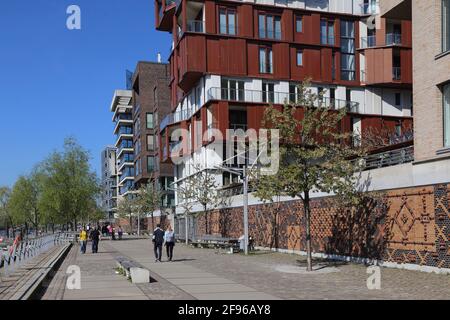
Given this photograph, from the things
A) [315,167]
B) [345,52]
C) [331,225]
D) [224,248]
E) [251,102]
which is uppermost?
[345,52]

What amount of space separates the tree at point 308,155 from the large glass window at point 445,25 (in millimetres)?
4328

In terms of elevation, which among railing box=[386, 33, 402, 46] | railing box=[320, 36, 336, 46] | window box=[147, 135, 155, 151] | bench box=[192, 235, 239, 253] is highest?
railing box=[320, 36, 336, 46]

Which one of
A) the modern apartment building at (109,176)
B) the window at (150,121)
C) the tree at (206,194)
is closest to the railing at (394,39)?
the tree at (206,194)

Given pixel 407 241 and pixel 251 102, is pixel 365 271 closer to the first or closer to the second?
pixel 407 241

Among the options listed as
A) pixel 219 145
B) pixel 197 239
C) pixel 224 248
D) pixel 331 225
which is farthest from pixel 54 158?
pixel 331 225

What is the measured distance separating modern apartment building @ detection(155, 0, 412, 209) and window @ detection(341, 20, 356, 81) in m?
0.10

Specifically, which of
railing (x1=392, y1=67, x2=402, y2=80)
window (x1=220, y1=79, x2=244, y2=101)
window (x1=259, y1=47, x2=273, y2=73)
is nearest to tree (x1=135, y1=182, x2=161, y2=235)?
window (x1=220, y1=79, x2=244, y2=101)

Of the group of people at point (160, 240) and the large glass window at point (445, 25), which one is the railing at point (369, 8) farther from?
the group of people at point (160, 240)

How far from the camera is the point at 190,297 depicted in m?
12.9

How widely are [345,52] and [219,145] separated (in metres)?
16.0

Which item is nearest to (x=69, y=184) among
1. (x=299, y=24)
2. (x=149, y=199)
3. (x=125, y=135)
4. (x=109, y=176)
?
Result: (x=149, y=199)

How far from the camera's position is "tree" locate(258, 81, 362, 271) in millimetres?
18609

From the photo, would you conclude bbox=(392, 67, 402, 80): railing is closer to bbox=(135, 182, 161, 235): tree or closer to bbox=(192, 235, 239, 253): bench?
bbox=(192, 235, 239, 253): bench

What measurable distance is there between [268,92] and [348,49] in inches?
401
